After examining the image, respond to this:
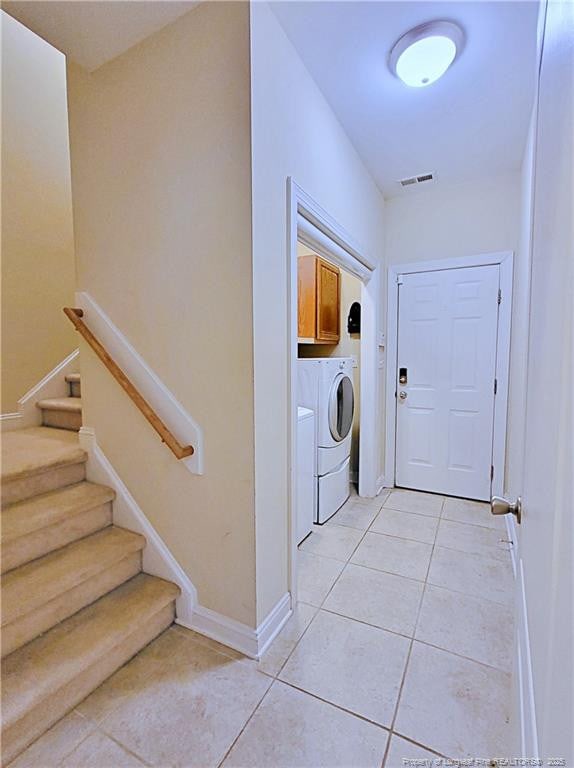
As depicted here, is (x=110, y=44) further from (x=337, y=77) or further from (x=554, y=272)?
(x=554, y=272)

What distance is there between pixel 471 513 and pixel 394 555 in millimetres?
1019

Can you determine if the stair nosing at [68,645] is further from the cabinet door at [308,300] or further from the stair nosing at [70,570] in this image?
the cabinet door at [308,300]

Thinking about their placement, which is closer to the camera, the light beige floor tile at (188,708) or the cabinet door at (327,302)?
the light beige floor tile at (188,708)

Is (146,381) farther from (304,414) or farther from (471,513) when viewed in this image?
(471,513)

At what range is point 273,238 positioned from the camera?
156 centimetres

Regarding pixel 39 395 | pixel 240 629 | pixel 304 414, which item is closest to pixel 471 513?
pixel 304 414

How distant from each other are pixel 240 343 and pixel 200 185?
0.72m

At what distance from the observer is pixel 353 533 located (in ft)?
8.66

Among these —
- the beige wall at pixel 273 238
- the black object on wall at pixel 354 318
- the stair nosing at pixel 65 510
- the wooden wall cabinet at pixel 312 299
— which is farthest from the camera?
the black object on wall at pixel 354 318

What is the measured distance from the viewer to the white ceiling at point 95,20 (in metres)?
1.48

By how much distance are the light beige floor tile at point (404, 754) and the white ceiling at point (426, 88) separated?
282cm

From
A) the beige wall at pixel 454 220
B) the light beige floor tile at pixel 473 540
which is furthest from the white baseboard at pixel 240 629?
the beige wall at pixel 454 220

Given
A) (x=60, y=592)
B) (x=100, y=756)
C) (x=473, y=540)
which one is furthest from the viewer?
(x=473, y=540)

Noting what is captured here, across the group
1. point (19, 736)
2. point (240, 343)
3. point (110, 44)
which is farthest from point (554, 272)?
point (110, 44)
